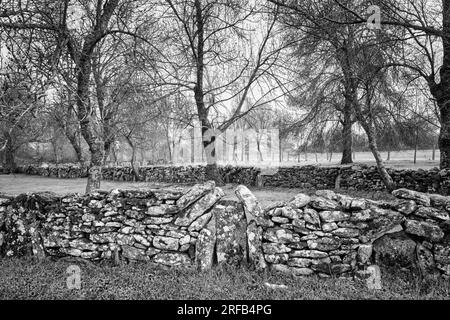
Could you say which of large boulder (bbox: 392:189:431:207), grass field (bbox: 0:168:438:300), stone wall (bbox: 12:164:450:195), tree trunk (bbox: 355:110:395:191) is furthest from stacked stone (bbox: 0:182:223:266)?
stone wall (bbox: 12:164:450:195)

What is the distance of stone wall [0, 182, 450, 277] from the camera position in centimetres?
325

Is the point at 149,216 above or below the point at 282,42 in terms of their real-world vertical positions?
below

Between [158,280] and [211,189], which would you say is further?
[211,189]

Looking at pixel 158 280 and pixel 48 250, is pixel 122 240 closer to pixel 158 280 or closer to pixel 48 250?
pixel 158 280

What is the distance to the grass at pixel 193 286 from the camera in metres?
2.97

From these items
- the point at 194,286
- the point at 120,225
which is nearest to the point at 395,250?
the point at 194,286

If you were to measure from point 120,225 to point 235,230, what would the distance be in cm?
185

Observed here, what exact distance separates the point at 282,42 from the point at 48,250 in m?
9.20

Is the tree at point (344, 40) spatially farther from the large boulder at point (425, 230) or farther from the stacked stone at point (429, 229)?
the large boulder at point (425, 230)

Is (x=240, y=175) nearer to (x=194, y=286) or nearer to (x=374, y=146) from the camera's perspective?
(x=374, y=146)

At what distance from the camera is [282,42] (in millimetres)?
8891
